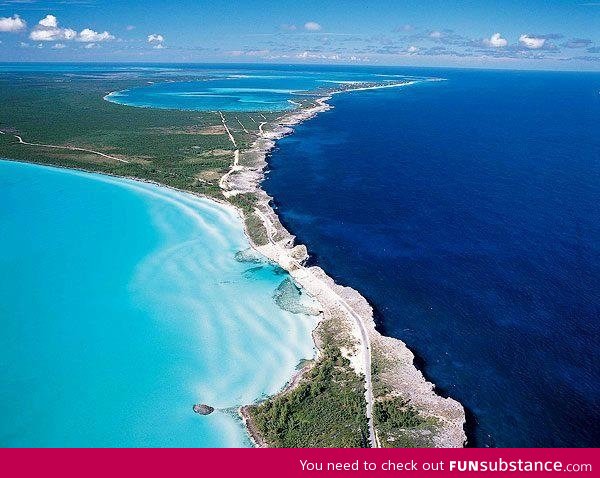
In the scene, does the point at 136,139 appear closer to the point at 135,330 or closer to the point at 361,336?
the point at 135,330

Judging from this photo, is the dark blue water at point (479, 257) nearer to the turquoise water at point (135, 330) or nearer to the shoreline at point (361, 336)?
the shoreline at point (361, 336)

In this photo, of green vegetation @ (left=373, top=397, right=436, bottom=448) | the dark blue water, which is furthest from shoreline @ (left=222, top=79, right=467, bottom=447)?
the dark blue water

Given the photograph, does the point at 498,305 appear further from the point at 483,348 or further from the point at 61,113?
the point at 61,113

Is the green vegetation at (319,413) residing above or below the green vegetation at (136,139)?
below

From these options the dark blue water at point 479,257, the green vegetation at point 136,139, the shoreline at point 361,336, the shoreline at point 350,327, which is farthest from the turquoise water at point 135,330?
the green vegetation at point 136,139

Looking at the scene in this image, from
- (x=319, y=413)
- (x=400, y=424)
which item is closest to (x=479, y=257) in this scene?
(x=400, y=424)
